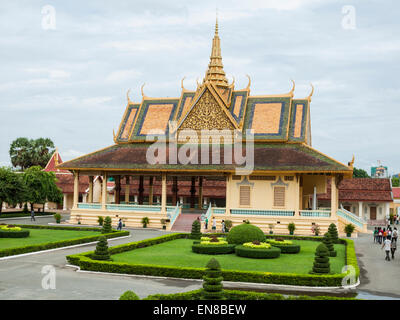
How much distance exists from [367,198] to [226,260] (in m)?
36.4

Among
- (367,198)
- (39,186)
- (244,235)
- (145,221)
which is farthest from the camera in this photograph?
(367,198)

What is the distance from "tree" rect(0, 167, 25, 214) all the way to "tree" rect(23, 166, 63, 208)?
2.99m

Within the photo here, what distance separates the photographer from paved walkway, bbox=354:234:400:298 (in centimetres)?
1610

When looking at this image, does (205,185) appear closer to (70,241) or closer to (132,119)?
(132,119)

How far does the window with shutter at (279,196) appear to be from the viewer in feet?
119

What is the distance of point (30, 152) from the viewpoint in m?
85.1

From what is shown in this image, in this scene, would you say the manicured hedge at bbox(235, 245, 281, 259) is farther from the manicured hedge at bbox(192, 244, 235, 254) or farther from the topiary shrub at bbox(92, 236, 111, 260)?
the topiary shrub at bbox(92, 236, 111, 260)

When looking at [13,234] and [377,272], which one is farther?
[13,234]

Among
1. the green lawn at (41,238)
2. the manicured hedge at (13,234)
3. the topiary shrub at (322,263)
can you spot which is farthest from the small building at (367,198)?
the topiary shrub at (322,263)

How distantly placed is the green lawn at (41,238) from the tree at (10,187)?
35.4 ft

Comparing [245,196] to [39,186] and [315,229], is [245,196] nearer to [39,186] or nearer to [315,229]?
[315,229]

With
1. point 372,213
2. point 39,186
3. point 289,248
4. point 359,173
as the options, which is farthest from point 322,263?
point 359,173
